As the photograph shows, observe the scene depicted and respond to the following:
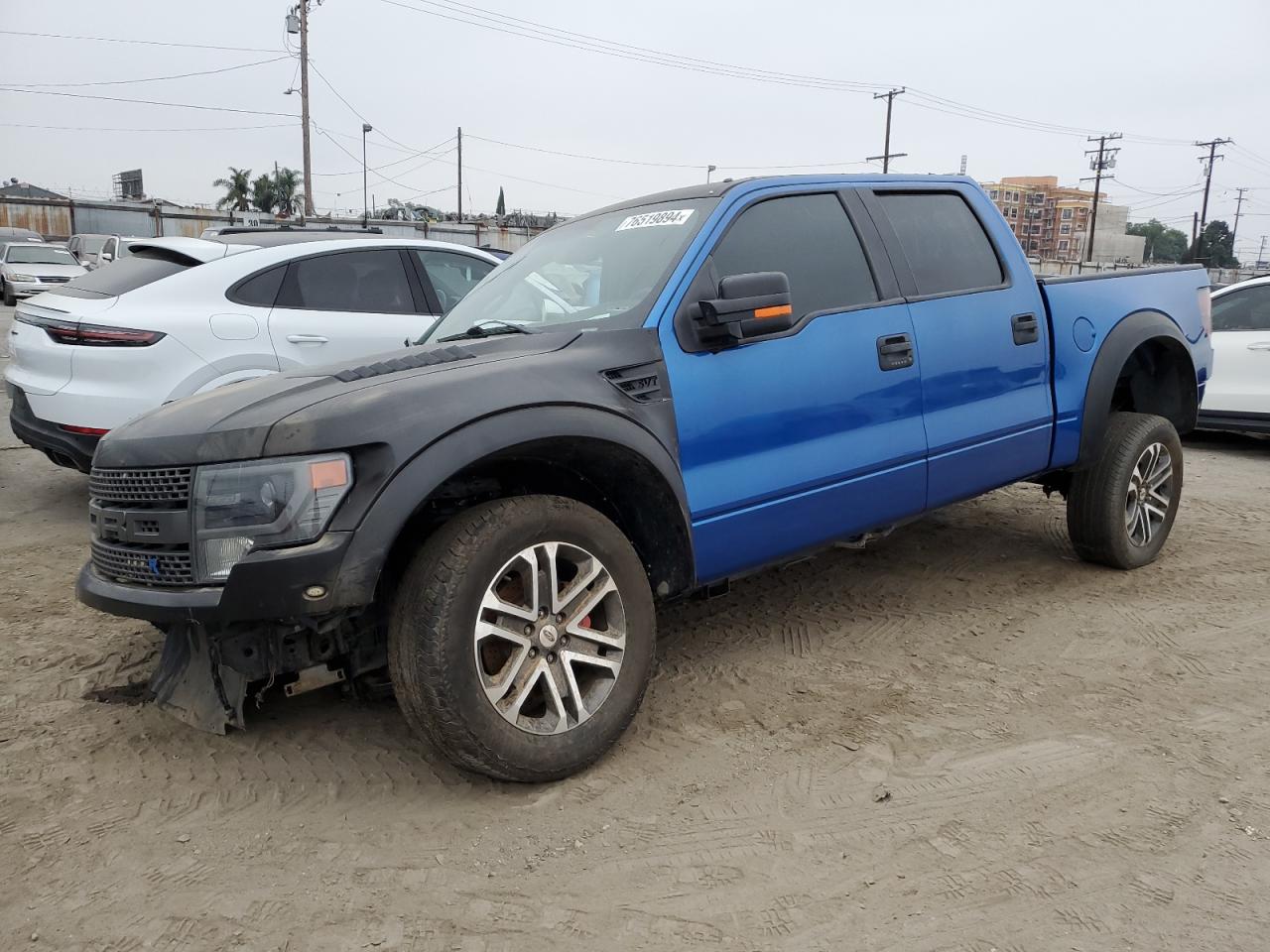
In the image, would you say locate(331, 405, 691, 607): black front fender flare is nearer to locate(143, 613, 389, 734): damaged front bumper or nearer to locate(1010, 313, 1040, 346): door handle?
locate(143, 613, 389, 734): damaged front bumper

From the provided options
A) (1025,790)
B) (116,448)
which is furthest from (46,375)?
(1025,790)

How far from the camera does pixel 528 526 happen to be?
2.71 metres

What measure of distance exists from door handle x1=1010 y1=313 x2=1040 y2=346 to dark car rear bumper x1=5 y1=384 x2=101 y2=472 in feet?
15.1

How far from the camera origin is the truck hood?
2494 millimetres

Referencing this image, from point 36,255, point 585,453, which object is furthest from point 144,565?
point 36,255

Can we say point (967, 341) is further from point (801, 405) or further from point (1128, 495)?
point (1128, 495)

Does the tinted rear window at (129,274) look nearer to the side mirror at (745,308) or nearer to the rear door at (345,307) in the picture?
the rear door at (345,307)

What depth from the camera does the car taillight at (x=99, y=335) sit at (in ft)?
16.9

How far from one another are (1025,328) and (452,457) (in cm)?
279

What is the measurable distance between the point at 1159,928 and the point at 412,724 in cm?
193

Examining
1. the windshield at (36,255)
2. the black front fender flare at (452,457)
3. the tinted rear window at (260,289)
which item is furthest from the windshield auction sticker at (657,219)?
the windshield at (36,255)

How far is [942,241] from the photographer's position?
414cm

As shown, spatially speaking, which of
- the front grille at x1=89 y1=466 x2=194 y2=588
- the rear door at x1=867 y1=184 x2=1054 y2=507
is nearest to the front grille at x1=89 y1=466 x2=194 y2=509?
the front grille at x1=89 y1=466 x2=194 y2=588

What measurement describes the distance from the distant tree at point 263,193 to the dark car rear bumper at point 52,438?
71002 millimetres
